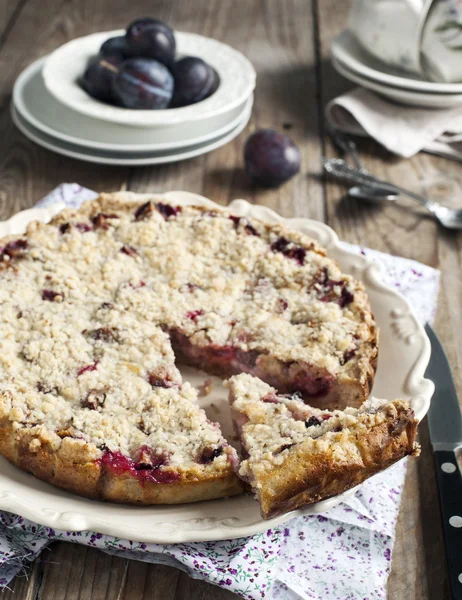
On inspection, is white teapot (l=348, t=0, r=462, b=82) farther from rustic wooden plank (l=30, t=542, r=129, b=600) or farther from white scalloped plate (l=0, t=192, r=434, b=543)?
rustic wooden plank (l=30, t=542, r=129, b=600)

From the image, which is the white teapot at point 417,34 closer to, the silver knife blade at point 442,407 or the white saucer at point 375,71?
the white saucer at point 375,71

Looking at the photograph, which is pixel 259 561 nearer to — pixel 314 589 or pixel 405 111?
pixel 314 589

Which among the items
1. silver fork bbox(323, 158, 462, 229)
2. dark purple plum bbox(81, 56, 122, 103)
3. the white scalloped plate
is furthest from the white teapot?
the white scalloped plate

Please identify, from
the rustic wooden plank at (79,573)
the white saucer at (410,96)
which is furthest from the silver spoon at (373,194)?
the rustic wooden plank at (79,573)

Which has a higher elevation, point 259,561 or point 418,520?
point 259,561

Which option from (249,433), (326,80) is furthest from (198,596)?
(326,80)

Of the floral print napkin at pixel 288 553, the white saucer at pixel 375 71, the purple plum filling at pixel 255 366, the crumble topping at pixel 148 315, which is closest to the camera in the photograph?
the floral print napkin at pixel 288 553
